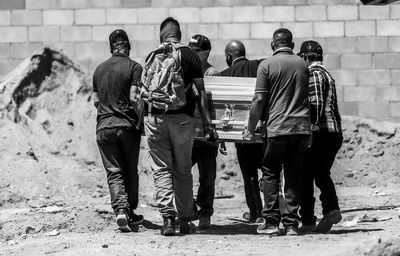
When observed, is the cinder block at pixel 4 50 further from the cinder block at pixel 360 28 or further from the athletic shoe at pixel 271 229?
the athletic shoe at pixel 271 229

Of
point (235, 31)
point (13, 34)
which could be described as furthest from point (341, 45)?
point (13, 34)

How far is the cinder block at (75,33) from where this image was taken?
1612cm

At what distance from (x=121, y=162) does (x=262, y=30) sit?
6.48 meters

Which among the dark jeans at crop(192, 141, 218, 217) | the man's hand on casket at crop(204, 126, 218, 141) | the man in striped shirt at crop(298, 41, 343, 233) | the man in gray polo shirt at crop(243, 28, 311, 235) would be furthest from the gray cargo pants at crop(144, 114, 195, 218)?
the man in striped shirt at crop(298, 41, 343, 233)

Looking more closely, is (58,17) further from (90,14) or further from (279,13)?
(279,13)

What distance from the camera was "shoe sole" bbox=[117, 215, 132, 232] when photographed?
31.8 ft

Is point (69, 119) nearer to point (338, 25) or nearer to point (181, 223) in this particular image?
point (338, 25)

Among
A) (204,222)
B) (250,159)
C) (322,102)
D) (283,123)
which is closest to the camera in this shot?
(283,123)

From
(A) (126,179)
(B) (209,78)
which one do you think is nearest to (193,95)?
(B) (209,78)

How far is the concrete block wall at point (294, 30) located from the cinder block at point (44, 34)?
A: 34 cm

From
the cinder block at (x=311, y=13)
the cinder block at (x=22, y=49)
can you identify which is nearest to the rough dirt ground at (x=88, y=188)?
the cinder block at (x=22, y=49)

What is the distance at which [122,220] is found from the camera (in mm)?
9703

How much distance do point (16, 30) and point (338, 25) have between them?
5.05 meters

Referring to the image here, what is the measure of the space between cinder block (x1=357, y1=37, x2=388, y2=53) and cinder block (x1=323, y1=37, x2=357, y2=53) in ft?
0.30
